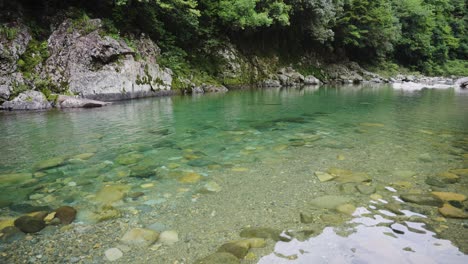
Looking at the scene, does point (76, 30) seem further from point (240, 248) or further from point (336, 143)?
point (240, 248)

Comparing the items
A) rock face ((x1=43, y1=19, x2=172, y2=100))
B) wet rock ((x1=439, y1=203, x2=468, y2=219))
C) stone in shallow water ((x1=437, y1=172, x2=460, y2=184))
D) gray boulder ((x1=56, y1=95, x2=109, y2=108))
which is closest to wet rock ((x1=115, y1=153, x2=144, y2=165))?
wet rock ((x1=439, y1=203, x2=468, y2=219))

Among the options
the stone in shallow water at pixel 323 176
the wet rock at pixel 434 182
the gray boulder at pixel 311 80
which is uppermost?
the gray boulder at pixel 311 80

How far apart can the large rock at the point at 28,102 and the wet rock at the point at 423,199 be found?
35.0 ft

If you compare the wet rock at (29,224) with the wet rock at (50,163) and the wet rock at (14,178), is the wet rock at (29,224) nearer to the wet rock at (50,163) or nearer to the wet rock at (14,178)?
the wet rock at (14,178)

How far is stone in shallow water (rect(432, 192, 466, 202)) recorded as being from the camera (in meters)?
2.71

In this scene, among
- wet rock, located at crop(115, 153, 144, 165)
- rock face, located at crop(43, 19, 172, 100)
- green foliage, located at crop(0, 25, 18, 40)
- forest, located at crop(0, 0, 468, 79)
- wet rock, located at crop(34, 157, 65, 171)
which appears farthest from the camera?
forest, located at crop(0, 0, 468, 79)

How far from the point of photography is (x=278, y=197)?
2.84 meters

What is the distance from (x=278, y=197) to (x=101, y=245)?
1512 millimetres

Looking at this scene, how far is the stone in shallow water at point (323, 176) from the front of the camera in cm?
326

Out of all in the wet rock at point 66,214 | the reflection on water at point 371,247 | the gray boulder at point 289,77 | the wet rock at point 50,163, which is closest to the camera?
the reflection on water at point 371,247

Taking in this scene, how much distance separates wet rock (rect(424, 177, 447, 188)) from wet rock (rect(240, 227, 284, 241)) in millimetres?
1853

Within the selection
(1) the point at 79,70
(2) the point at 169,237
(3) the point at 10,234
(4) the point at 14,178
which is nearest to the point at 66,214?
(3) the point at 10,234

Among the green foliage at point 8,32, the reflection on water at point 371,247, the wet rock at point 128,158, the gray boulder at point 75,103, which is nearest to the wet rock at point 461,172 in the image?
the reflection on water at point 371,247

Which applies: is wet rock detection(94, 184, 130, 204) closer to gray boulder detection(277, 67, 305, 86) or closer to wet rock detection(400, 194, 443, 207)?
wet rock detection(400, 194, 443, 207)
